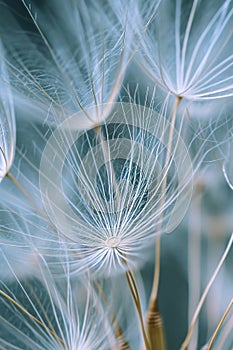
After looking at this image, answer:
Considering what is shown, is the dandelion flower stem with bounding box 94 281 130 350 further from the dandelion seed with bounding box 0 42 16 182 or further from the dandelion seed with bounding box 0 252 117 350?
the dandelion seed with bounding box 0 42 16 182

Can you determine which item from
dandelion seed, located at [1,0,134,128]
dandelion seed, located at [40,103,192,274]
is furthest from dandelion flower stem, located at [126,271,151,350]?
dandelion seed, located at [1,0,134,128]

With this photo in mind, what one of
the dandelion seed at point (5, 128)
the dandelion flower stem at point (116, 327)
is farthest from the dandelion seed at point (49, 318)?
the dandelion seed at point (5, 128)

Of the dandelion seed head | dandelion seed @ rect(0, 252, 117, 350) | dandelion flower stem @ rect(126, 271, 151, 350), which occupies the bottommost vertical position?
dandelion seed @ rect(0, 252, 117, 350)

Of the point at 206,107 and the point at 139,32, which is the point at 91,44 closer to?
the point at 139,32


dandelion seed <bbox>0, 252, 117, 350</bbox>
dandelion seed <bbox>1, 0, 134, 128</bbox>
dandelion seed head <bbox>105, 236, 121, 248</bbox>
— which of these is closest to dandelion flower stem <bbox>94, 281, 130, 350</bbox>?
dandelion seed <bbox>0, 252, 117, 350</bbox>

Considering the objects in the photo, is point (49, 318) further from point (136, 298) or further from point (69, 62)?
point (69, 62)

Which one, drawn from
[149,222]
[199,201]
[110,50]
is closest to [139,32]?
[110,50]

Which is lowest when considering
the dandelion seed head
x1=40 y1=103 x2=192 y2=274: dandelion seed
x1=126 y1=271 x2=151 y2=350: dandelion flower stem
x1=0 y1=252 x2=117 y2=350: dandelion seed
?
x1=0 y1=252 x2=117 y2=350: dandelion seed

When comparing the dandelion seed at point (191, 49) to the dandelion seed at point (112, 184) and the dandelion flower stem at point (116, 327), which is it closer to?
the dandelion seed at point (112, 184)

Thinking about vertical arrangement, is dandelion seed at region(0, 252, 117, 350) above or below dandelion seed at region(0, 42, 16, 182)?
below

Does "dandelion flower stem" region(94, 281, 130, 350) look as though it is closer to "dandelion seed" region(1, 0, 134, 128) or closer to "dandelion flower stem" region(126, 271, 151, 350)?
"dandelion flower stem" region(126, 271, 151, 350)
